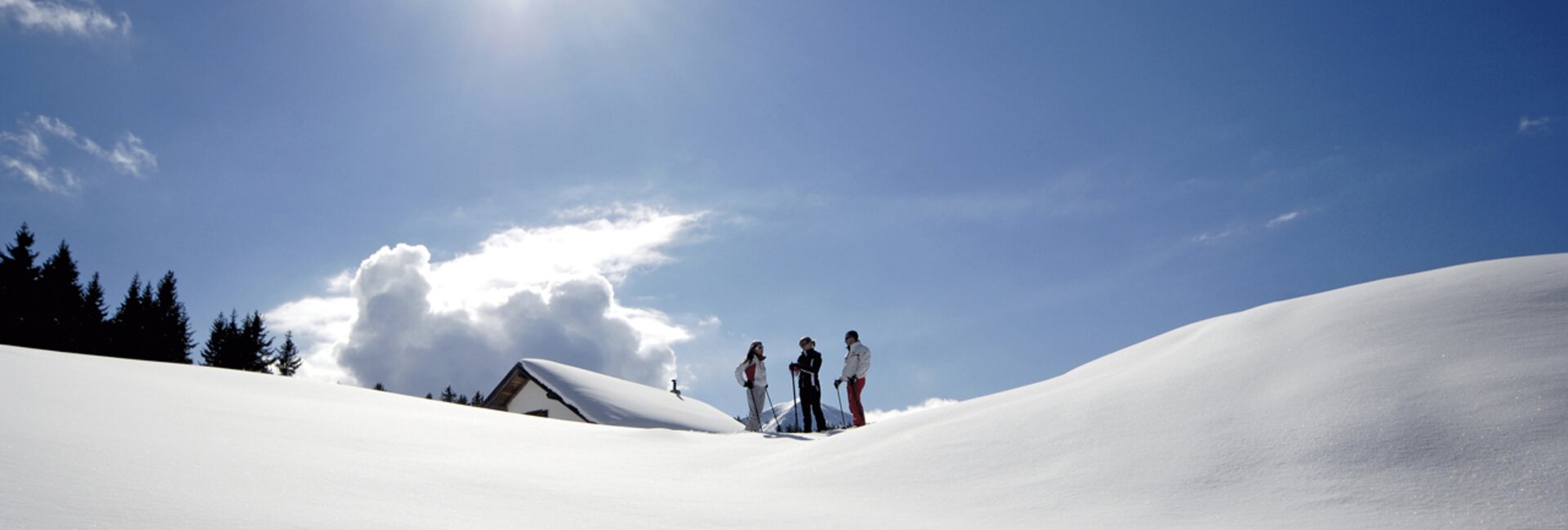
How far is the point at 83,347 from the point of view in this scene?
38.4 meters

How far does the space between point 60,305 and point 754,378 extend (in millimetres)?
42824

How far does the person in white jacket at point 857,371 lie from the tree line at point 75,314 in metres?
40.4

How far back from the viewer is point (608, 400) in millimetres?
19203

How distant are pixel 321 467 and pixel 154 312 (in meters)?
53.4

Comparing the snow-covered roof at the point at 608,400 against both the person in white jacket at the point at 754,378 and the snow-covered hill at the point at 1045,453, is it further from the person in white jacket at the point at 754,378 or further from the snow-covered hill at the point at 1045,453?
the snow-covered hill at the point at 1045,453

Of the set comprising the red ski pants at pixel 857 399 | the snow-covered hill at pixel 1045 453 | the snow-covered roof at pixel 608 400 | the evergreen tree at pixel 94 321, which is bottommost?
the snow-covered hill at pixel 1045 453

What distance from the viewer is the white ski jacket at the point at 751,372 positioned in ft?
38.6

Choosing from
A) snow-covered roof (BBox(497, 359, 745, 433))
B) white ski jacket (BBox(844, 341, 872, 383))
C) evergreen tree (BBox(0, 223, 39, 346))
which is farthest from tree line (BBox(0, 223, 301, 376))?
white ski jacket (BBox(844, 341, 872, 383))

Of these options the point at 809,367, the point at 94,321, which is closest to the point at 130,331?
the point at 94,321

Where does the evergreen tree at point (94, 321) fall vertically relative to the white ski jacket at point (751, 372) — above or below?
above

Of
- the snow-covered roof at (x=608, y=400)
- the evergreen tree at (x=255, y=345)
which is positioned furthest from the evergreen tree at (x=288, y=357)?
the snow-covered roof at (x=608, y=400)

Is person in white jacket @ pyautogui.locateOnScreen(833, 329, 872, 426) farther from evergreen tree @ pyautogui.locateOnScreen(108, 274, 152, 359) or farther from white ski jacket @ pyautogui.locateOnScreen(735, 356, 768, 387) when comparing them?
evergreen tree @ pyautogui.locateOnScreen(108, 274, 152, 359)

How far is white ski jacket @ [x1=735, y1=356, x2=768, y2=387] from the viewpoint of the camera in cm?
1176

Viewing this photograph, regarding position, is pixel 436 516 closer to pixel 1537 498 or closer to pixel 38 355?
pixel 1537 498
